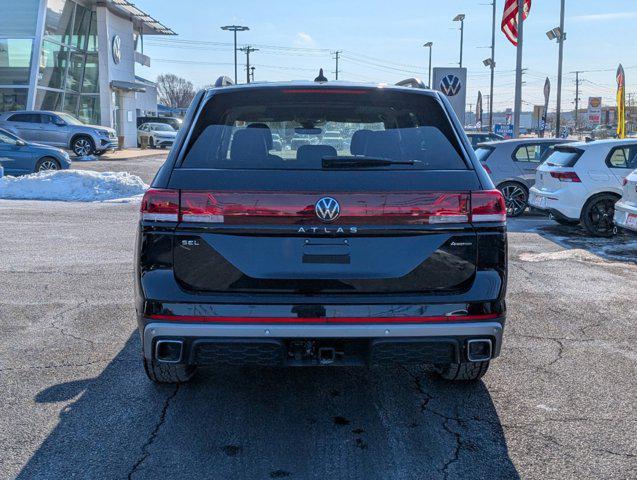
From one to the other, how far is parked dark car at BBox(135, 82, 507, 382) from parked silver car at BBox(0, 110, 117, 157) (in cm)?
2684

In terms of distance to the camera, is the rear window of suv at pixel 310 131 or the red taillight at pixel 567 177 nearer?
the rear window of suv at pixel 310 131

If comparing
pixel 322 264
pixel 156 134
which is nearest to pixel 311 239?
pixel 322 264

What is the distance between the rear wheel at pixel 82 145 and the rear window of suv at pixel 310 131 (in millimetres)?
27236

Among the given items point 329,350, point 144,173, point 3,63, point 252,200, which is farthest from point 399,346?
point 3,63

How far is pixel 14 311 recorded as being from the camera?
21.3ft

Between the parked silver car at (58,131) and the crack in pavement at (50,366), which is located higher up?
the parked silver car at (58,131)

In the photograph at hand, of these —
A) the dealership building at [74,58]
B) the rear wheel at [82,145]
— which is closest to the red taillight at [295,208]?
the rear wheel at [82,145]

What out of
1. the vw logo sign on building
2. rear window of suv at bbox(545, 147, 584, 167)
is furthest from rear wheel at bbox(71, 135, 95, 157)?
rear window of suv at bbox(545, 147, 584, 167)

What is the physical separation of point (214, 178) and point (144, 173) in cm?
2268

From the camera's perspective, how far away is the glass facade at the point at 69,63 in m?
34.0

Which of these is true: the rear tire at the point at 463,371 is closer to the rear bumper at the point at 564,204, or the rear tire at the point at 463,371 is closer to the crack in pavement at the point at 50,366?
the crack in pavement at the point at 50,366

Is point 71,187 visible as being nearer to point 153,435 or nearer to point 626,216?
point 626,216

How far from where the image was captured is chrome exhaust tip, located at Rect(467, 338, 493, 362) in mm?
3644

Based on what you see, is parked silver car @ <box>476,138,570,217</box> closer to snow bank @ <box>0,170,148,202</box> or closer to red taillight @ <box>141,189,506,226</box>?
snow bank @ <box>0,170,148,202</box>
